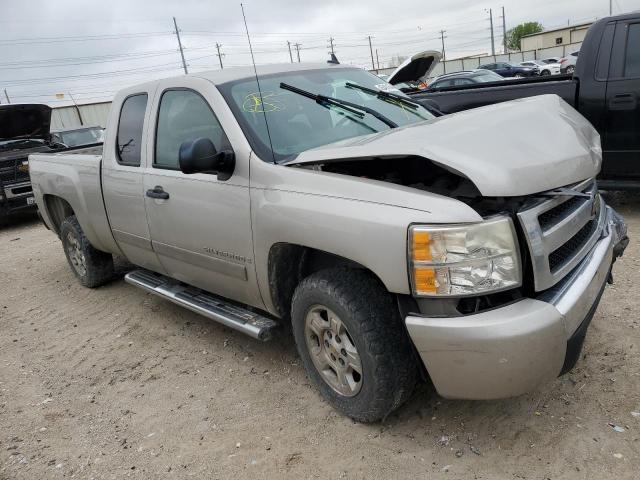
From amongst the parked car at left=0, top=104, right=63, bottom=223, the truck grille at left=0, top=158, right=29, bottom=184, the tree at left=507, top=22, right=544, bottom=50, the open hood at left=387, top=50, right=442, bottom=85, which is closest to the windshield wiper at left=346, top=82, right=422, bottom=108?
the open hood at left=387, top=50, right=442, bottom=85

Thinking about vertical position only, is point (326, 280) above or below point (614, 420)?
above

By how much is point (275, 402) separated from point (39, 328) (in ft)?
9.10

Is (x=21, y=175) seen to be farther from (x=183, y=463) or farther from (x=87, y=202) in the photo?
(x=183, y=463)

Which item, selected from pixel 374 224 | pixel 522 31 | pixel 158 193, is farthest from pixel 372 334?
pixel 522 31

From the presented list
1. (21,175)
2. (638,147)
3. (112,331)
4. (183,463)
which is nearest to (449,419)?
(183,463)

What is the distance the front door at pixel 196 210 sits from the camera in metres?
3.17

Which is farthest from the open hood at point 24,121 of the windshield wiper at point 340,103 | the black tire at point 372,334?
the black tire at point 372,334

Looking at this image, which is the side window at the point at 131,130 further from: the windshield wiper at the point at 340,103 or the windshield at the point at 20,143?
the windshield at the point at 20,143

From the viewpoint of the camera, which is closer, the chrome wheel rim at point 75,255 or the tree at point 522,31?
the chrome wheel rim at point 75,255

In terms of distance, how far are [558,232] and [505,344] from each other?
603 millimetres

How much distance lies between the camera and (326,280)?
2719 millimetres

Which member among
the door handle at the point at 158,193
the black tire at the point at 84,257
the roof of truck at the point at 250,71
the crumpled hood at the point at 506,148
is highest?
the roof of truck at the point at 250,71

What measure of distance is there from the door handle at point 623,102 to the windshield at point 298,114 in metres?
2.82

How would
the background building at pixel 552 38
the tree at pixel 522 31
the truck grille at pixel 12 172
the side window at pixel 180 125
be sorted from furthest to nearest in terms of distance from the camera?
the tree at pixel 522 31 → the background building at pixel 552 38 → the truck grille at pixel 12 172 → the side window at pixel 180 125
